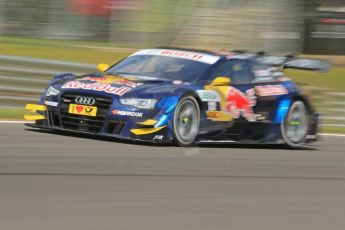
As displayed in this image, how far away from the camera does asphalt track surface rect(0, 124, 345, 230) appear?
545 cm

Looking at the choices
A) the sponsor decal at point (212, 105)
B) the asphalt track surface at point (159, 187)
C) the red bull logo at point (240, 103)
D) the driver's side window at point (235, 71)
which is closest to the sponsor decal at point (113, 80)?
the asphalt track surface at point (159, 187)

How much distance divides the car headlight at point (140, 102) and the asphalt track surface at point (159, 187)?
446 millimetres

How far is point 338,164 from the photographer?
906 centimetres

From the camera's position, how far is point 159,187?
665cm

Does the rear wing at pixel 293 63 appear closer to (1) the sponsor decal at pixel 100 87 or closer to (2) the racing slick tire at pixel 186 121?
(2) the racing slick tire at pixel 186 121

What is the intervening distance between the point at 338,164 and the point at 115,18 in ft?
34.8

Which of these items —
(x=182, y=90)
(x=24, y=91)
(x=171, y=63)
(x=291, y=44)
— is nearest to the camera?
(x=182, y=90)

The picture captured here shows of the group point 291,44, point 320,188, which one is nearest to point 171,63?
point 320,188

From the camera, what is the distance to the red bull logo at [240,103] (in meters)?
9.49

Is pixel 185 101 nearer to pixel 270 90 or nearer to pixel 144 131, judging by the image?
pixel 144 131

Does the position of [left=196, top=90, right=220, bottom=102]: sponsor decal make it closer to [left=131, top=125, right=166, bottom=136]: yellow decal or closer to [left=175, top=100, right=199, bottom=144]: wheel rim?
[left=175, top=100, right=199, bottom=144]: wheel rim

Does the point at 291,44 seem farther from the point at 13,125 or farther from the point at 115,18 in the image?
the point at 13,125

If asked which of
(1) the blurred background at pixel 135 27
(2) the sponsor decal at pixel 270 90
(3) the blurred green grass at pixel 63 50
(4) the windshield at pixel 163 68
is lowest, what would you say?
(2) the sponsor decal at pixel 270 90

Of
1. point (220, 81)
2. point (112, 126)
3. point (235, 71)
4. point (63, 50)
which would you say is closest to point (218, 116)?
point (220, 81)
